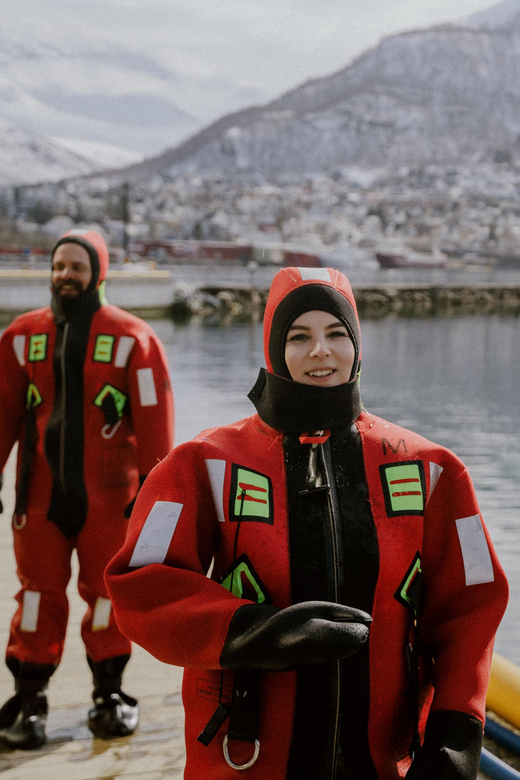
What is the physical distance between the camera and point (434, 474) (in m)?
1.73

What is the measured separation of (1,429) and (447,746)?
2.25m

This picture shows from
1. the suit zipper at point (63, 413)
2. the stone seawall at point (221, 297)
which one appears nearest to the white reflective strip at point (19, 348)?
the suit zipper at point (63, 413)

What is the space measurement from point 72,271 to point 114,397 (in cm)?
52

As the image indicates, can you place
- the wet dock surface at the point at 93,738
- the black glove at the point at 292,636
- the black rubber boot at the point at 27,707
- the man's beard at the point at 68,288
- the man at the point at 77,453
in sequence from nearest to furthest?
the black glove at the point at 292,636 → the wet dock surface at the point at 93,738 → the black rubber boot at the point at 27,707 → the man at the point at 77,453 → the man's beard at the point at 68,288

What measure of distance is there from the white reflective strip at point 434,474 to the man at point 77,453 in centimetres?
157

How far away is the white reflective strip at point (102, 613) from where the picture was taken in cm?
309

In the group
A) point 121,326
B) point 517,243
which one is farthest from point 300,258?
point 121,326

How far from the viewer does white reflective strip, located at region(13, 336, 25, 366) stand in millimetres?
3156

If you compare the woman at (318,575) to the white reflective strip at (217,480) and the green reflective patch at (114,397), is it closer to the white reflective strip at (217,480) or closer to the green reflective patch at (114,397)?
the white reflective strip at (217,480)

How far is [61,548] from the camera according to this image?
308cm

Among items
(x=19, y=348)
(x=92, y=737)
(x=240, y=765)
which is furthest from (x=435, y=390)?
(x=240, y=765)

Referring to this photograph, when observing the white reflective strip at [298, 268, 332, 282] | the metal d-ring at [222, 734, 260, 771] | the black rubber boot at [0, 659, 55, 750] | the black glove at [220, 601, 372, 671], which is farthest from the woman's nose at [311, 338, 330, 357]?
Answer: the black rubber boot at [0, 659, 55, 750]

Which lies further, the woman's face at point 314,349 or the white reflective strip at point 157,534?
the woman's face at point 314,349

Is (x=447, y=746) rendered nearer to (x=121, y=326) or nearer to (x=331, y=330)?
(x=331, y=330)
